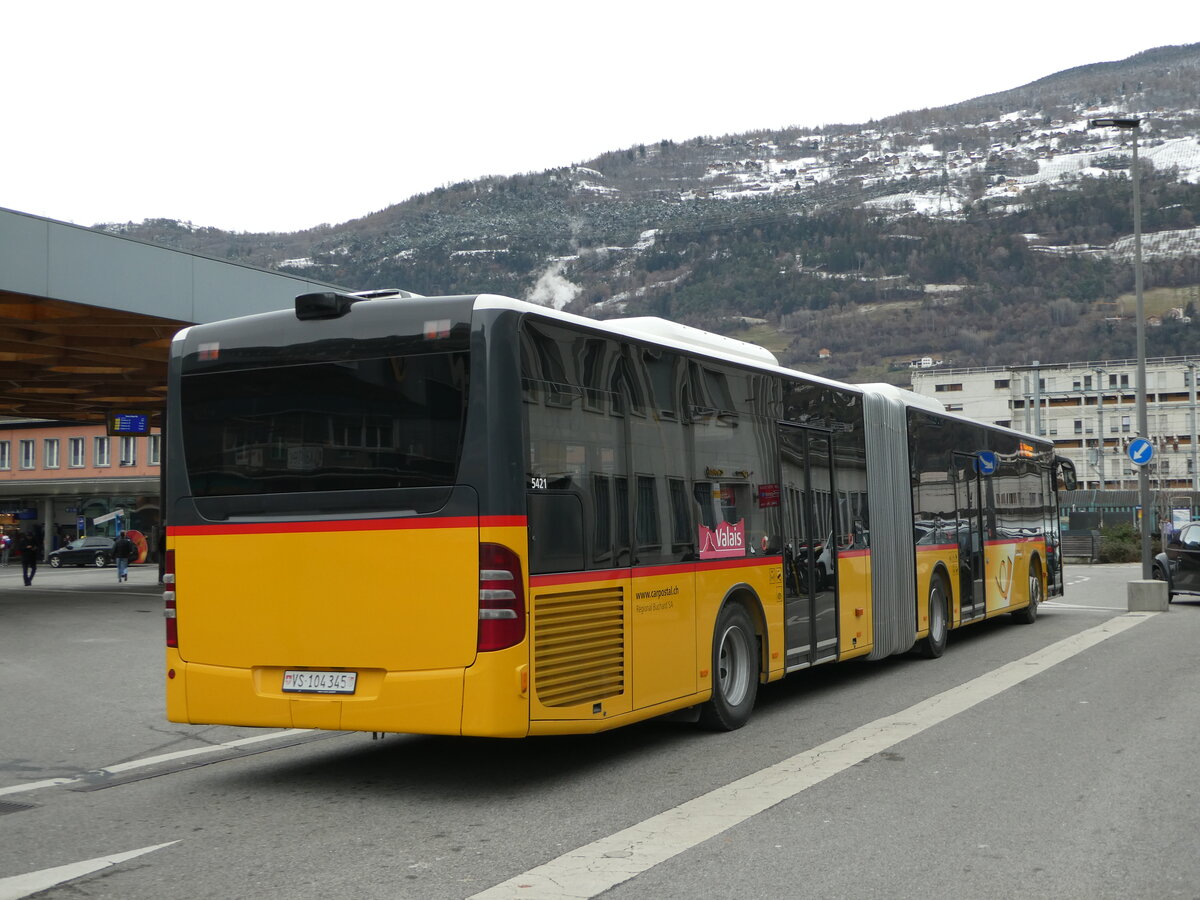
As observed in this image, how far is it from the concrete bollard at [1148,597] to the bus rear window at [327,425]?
18490mm

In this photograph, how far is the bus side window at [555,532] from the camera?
24.8 feet

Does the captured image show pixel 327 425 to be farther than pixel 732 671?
No

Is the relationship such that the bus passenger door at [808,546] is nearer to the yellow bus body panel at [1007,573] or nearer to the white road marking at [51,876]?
the white road marking at [51,876]

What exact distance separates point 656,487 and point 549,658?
172 cm

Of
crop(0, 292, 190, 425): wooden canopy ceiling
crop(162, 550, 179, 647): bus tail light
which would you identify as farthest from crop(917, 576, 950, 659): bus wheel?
crop(0, 292, 190, 425): wooden canopy ceiling

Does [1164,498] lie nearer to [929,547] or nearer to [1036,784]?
[929,547]

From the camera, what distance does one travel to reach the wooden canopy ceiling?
71.3ft

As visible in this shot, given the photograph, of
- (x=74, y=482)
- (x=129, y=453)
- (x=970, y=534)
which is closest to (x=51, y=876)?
(x=970, y=534)

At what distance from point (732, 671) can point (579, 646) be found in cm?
251

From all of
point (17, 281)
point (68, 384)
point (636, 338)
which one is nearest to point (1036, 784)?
point (636, 338)

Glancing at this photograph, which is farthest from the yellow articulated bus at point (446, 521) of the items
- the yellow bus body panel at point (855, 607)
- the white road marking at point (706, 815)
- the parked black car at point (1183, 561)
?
the parked black car at point (1183, 561)

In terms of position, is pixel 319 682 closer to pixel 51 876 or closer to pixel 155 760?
pixel 51 876

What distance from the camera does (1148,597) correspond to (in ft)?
75.1

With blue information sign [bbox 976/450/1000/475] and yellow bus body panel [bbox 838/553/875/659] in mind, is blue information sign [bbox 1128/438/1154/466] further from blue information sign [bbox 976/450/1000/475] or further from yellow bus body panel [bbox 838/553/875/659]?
yellow bus body panel [bbox 838/553/875/659]
